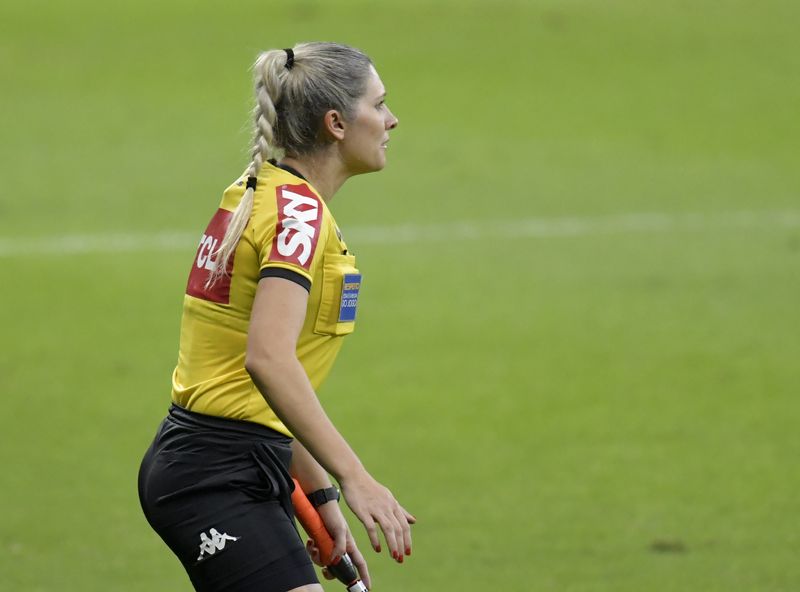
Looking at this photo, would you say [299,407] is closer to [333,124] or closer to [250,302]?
[250,302]

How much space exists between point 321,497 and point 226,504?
541 mm

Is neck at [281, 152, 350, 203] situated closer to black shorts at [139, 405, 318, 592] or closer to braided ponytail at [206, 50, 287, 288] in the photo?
braided ponytail at [206, 50, 287, 288]

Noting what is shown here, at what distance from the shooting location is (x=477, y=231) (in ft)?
51.2

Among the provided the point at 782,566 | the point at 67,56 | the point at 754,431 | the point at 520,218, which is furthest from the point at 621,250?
the point at 67,56

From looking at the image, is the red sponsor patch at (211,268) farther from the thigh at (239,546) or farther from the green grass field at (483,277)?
the green grass field at (483,277)

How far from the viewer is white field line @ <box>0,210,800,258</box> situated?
14344 mm

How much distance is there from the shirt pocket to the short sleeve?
97 millimetres

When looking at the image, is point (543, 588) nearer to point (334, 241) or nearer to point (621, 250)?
point (334, 241)

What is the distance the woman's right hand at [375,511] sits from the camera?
383cm

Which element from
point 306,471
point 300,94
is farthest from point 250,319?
point 306,471

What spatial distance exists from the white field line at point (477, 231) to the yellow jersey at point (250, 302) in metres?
10.0

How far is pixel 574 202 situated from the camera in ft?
55.5

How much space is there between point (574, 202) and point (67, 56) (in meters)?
8.59

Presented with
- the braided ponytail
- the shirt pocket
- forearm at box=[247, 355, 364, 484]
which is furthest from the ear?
forearm at box=[247, 355, 364, 484]
